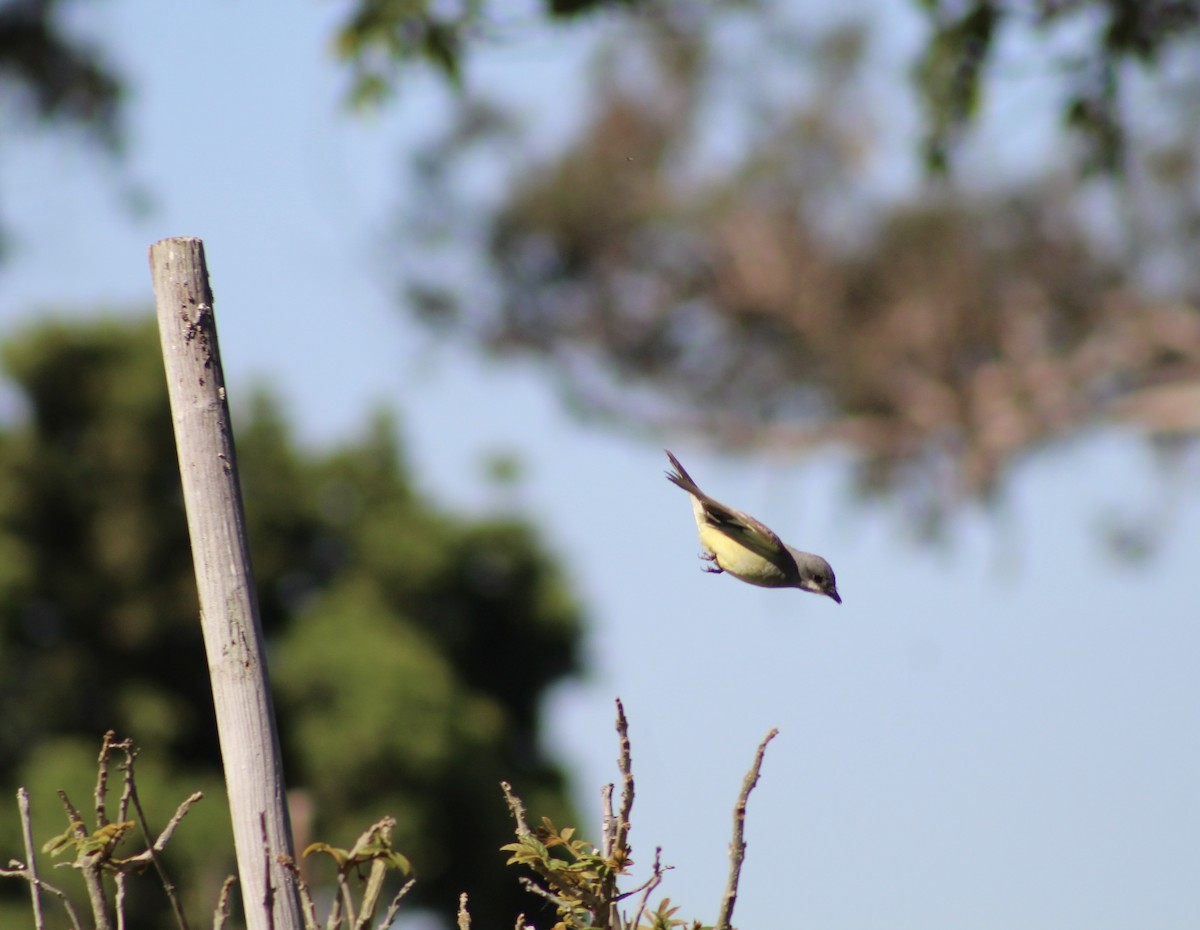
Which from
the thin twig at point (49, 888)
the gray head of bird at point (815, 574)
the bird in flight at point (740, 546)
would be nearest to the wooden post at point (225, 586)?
the thin twig at point (49, 888)

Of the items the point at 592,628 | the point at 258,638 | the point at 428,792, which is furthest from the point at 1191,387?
the point at 258,638

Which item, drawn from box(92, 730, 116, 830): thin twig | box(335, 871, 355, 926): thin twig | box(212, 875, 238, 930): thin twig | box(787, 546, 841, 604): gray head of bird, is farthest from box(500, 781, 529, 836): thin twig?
box(787, 546, 841, 604): gray head of bird

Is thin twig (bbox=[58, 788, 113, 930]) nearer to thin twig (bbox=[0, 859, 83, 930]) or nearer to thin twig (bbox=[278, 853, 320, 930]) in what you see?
thin twig (bbox=[0, 859, 83, 930])

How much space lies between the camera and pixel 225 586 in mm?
2383

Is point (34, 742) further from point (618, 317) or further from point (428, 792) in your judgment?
point (618, 317)

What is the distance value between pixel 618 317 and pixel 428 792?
681cm

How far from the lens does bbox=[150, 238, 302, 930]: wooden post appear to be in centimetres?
226

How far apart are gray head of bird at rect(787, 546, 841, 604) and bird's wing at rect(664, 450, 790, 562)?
0.73 feet

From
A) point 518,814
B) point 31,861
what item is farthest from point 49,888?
point 518,814

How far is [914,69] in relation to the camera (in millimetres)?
6418

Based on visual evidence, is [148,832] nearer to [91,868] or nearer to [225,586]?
[91,868]

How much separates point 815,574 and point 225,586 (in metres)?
1.14

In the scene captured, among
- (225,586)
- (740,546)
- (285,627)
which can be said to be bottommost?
(225,586)

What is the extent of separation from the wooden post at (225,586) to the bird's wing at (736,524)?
673 millimetres
